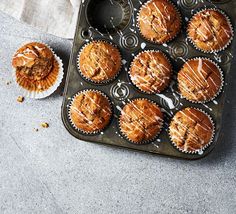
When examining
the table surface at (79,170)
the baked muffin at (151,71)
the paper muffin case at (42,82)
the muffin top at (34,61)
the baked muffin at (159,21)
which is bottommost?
the table surface at (79,170)

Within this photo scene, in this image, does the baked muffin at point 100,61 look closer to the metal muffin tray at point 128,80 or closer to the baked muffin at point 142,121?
the metal muffin tray at point 128,80

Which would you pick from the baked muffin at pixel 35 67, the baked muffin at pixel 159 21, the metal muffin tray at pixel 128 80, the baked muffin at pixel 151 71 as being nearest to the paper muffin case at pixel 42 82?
the baked muffin at pixel 35 67

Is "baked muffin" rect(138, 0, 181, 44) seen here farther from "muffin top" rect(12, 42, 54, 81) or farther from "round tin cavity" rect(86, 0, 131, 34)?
"muffin top" rect(12, 42, 54, 81)

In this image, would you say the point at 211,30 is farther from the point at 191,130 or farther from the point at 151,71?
the point at 191,130

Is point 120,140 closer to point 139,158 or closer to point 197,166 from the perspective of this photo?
point 139,158

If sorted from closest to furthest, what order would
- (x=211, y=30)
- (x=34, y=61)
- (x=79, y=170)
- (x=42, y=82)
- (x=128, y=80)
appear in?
(x=211, y=30)
(x=128, y=80)
(x=34, y=61)
(x=42, y=82)
(x=79, y=170)

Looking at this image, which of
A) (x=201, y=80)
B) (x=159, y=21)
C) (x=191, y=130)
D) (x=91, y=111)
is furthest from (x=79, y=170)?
(x=159, y=21)

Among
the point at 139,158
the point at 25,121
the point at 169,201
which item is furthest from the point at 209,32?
the point at 25,121
